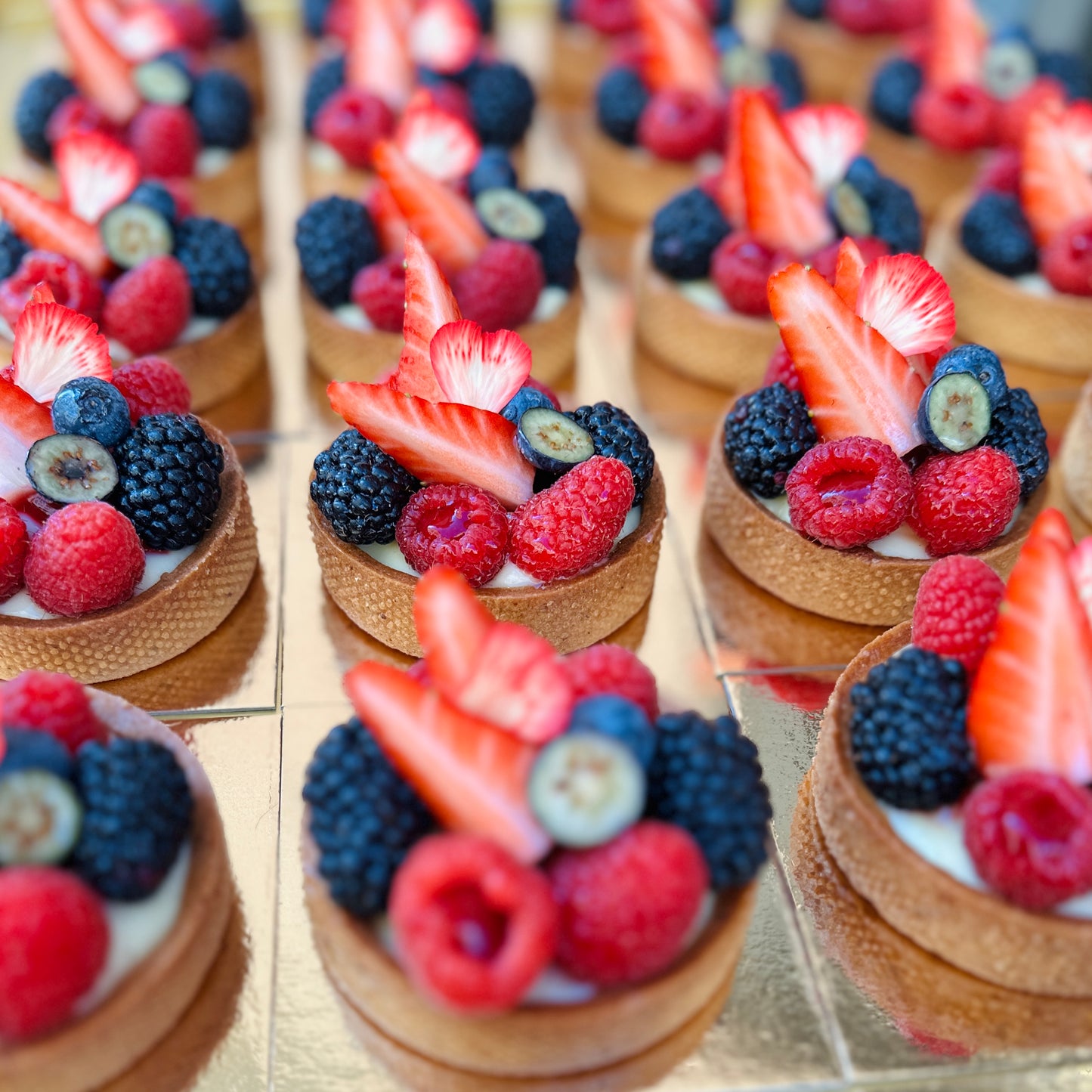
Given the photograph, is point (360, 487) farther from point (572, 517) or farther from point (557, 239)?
point (557, 239)

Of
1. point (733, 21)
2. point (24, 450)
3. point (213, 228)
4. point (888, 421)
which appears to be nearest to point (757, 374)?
point (888, 421)

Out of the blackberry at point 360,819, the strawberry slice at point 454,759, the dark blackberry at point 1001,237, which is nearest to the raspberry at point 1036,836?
the strawberry slice at point 454,759

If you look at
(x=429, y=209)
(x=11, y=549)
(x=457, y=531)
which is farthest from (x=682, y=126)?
(x=11, y=549)

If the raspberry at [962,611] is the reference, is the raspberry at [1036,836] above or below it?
below

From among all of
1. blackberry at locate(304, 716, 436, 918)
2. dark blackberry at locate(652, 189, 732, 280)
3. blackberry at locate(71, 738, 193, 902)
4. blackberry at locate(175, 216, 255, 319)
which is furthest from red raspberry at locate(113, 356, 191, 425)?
dark blackberry at locate(652, 189, 732, 280)

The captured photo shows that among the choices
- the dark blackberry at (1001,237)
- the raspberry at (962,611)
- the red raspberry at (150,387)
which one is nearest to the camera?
the raspberry at (962,611)

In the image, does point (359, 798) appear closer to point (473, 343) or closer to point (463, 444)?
point (463, 444)

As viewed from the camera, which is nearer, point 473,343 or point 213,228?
point 473,343

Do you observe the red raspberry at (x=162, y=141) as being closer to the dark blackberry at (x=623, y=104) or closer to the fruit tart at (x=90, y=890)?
the dark blackberry at (x=623, y=104)
